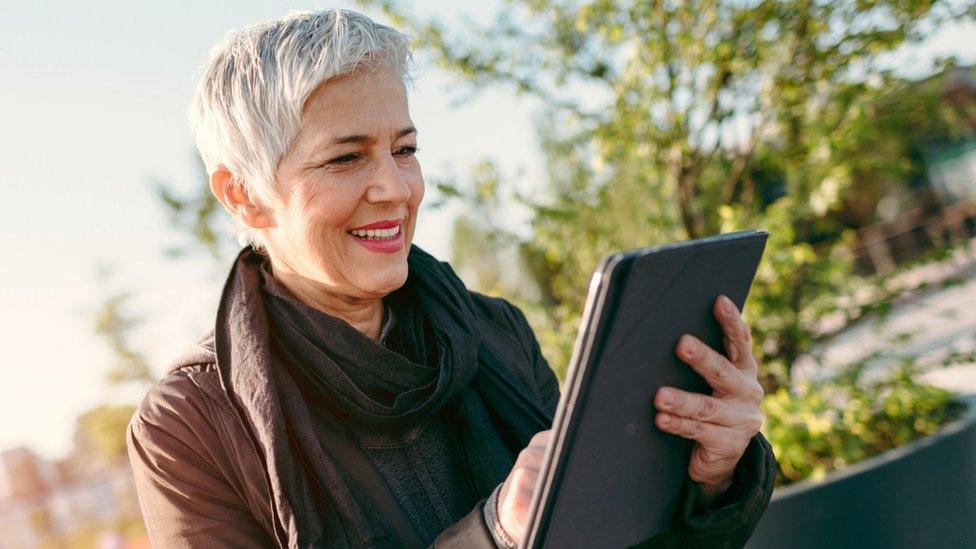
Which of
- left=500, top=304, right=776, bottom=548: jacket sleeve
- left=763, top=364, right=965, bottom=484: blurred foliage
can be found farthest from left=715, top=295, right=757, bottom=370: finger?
left=763, top=364, right=965, bottom=484: blurred foliage

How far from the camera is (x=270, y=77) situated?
1.52 metres

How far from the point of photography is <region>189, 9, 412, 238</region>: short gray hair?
1506 mm

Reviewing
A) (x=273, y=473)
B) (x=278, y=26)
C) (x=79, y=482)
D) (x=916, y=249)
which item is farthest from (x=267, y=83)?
(x=916, y=249)

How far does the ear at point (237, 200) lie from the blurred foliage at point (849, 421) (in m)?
2.52

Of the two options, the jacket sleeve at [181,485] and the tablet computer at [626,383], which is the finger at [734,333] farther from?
the jacket sleeve at [181,485]

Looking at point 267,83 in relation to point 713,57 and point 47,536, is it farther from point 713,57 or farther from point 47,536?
point 47,536

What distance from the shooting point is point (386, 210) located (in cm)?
163

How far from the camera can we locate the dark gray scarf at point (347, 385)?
144cm

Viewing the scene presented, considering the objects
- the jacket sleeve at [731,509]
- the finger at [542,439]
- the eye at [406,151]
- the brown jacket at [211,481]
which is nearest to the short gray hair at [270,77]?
the eye at [406,151]

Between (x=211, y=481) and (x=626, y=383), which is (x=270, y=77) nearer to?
(x=211, y=481)

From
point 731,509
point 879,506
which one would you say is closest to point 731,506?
point 731,509

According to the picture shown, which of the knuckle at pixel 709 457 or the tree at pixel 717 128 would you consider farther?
the tree at pixel 717 128

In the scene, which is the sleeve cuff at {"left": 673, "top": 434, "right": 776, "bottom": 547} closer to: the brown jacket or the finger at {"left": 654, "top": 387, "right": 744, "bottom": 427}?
the brown jacket

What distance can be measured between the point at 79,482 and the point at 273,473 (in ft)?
46.5
